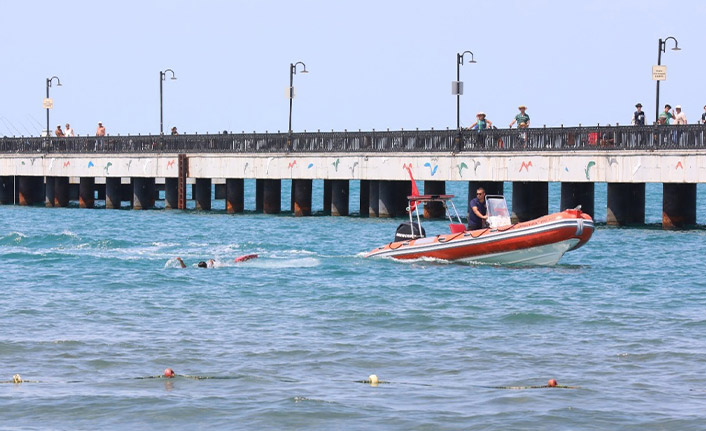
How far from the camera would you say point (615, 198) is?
43531 mm

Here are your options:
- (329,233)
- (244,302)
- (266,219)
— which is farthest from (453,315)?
(266,219)

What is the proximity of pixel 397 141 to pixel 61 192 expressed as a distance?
2249 centimetres

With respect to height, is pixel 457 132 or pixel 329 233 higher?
pixel 457 132

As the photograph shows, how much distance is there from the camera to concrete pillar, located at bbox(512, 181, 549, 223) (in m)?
45.6

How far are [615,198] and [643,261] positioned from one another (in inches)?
500

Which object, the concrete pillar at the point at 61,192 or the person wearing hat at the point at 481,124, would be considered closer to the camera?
the person wearing hat at the point at 481,124

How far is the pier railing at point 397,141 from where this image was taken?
1623 inches

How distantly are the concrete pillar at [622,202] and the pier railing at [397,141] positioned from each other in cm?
187

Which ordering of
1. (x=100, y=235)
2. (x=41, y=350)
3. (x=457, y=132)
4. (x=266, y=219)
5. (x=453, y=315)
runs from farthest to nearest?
(x=266, y=219) → (x=457, y=132) → (x=100, y=235) → (x=453, y=315) → (x=41, y=350)

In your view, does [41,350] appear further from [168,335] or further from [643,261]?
[643,261]

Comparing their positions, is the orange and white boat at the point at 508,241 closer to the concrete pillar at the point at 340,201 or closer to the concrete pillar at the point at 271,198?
the concrete pillar at the point at 340,201

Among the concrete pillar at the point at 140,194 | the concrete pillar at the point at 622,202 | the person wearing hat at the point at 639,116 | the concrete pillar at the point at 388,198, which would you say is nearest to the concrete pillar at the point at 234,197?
the concrete pillar at the point at 140,194

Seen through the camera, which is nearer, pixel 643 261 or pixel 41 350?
pixel 41 350

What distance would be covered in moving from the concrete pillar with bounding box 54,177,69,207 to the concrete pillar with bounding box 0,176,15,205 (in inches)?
182
